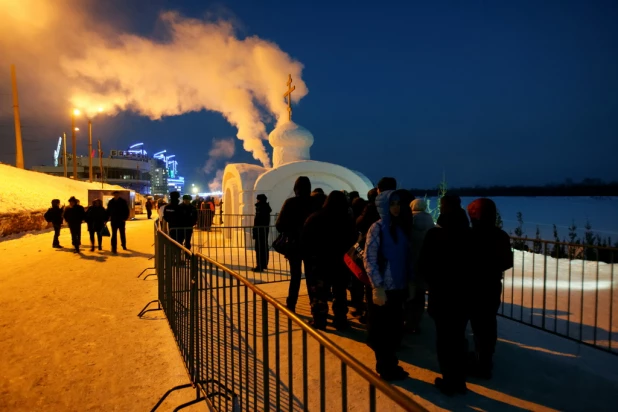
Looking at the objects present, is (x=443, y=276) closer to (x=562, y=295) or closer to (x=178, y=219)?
(x=562, y=295)

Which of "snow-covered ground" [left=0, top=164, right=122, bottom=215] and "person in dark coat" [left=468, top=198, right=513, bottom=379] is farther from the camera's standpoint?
"snow-covered ground" [left=0, top=164, right=122, bottom=215]

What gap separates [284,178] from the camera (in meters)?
12.2

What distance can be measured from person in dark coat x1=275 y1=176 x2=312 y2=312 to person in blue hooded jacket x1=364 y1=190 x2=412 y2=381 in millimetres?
1620

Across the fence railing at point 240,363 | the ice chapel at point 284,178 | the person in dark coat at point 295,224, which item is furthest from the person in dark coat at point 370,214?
the ice chapel at point 284,178

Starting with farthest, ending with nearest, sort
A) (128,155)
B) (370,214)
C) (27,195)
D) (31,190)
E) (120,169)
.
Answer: (128,155) < (120,169) < (31,190) < (27,195) < (370,214)

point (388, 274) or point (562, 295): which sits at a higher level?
point (388, 274)

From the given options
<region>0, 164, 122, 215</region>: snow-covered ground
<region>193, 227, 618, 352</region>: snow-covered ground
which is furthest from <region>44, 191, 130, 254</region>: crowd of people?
<region>0, 164, 122, 215</region>: snow-covered ground

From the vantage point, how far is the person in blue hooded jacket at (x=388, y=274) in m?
3.35

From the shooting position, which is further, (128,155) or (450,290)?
(128,155)

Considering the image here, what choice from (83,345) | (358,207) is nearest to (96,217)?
(83,345)

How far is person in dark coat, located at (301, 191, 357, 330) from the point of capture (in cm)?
435

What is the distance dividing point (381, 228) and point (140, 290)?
5.19 m

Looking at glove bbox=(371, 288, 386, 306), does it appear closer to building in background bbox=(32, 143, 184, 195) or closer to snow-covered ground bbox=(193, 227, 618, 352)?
snow-covered ground bbox=(193, 227, 618, 352)

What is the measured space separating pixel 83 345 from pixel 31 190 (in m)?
23.8
